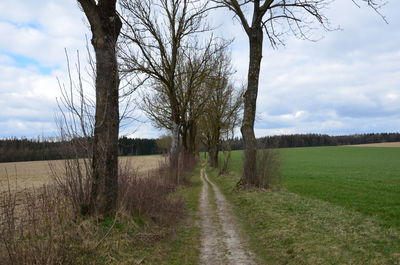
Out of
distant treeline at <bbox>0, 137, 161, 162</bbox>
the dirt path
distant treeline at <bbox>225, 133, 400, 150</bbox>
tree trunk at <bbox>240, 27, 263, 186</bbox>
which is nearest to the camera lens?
the dirt path

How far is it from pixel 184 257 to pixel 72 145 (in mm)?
3310

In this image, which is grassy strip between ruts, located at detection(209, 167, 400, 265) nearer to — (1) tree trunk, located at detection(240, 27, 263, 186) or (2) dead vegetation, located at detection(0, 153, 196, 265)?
(2) dead vegetation, located at detection(0, 153, 196, 265)

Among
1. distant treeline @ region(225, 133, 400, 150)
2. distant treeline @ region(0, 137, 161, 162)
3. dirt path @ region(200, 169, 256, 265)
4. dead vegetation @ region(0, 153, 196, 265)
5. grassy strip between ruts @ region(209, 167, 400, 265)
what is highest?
distant treeline @ region(225, 133, 400, 150)

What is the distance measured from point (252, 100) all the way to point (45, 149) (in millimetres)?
10825

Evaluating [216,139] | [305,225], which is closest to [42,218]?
[305,225]

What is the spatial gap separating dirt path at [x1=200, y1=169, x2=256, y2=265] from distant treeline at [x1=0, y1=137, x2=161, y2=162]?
10.5 feet

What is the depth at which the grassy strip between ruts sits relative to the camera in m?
5.75

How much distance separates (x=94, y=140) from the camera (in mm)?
7234

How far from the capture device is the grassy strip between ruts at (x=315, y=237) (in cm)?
575

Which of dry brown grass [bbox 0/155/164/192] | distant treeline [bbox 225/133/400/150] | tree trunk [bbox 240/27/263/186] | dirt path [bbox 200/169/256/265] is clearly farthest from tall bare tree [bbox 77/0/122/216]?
distant treeline [bbox 225/133/400/150]

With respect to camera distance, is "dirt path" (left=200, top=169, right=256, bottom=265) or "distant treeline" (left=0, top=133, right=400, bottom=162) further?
"distant treeline" (left=0, top=133, right=400, bottom=162)

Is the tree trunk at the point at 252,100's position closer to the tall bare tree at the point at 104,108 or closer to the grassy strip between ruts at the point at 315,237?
the grassy strip between ruts at the point at 315,237

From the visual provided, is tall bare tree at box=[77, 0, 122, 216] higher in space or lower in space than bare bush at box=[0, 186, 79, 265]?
higher

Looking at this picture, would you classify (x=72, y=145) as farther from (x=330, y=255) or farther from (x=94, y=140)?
(x=330, y=255)
